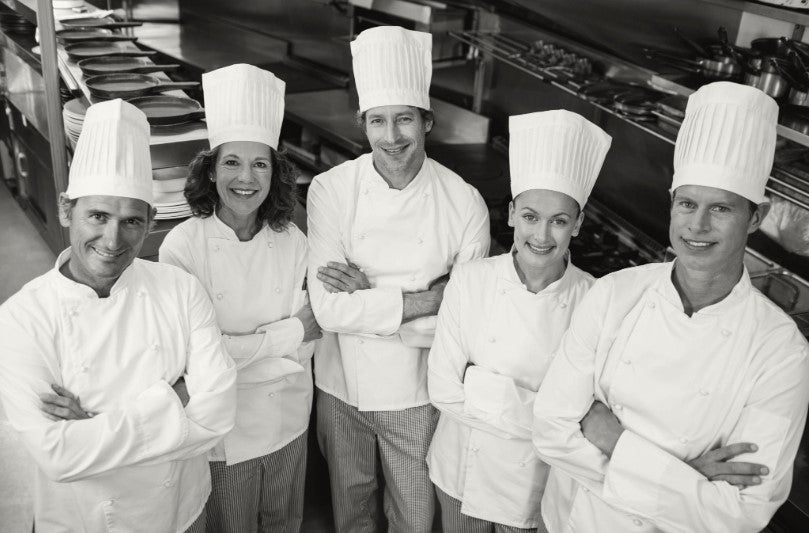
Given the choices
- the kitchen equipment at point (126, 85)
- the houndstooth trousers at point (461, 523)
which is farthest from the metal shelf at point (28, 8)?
the houndstooth trousers at point (461, 523)

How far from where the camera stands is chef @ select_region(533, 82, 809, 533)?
5.00 ft

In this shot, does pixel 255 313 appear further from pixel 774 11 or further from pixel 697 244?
pixel 774 11

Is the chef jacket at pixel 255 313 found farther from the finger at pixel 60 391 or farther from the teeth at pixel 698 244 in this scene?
the teeth at pixel 698 244

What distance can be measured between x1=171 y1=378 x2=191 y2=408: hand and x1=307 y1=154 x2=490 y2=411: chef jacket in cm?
57

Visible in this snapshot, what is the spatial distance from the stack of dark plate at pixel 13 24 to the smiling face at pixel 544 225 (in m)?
3.30

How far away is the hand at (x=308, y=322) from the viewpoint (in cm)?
213

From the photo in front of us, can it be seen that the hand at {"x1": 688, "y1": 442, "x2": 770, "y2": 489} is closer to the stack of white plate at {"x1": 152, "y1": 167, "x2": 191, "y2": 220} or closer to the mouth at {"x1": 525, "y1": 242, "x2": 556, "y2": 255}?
the mouth at {"x1": 525, "y1": 242, "x2": 556, "y2": 255}

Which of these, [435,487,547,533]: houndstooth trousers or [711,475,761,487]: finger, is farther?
[435,487,547,533]: houndstooth trousers

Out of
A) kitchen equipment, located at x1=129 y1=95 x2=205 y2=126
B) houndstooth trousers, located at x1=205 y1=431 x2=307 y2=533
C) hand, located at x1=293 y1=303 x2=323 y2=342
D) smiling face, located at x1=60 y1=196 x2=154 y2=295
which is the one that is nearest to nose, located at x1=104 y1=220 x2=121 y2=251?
smiling face, located at x1=60 y1=196 x2=154 y2=295

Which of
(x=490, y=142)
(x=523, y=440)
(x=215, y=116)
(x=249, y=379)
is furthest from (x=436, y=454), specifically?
(x=490, y=142)

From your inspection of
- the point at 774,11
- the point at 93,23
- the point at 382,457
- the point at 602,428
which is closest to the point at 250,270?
the point at 382,457

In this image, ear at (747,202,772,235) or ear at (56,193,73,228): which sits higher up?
ear at (747,202,772,235)

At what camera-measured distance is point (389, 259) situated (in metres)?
2.25

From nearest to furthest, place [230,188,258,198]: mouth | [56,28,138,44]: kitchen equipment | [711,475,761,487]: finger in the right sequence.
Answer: [711,475,761,487]: finger
[230,188,258,198]: mouth
[56,28,138,44]: kitchen equipment
